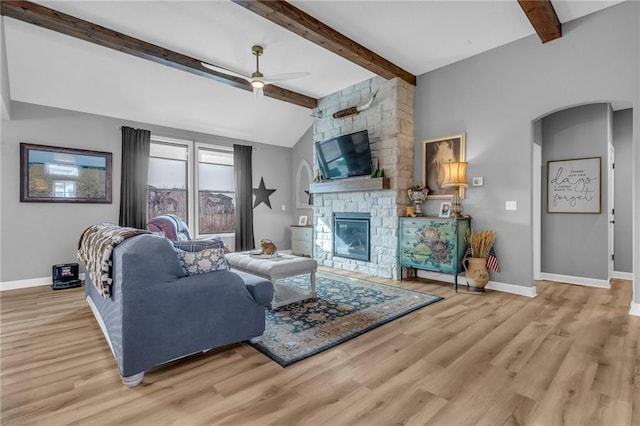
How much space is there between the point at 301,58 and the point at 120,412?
14.6 ft

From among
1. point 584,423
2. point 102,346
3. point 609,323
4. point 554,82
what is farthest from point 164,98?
point 609,323

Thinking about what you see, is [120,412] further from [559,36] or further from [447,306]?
[559,36]

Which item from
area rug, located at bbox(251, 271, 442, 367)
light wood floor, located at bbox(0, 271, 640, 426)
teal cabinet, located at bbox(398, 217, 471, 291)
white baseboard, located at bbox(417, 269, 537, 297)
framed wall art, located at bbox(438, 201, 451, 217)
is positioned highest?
framed wall art, located at bbox(438, 201, 451, 217)

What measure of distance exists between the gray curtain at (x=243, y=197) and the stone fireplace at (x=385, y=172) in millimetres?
1945

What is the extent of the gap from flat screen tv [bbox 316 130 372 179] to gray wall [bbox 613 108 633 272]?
3.84 m

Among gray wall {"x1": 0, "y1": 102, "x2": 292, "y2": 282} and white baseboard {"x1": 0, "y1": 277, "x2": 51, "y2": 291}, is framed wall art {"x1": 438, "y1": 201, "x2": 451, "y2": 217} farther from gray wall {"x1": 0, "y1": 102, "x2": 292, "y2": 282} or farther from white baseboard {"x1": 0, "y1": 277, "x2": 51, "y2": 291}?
white baseboard {"x1": 0, "y1": 277, "x2": 51, "y2": 291}

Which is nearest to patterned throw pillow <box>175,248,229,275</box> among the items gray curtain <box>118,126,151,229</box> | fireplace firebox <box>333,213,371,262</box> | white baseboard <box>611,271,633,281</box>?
fireplace firebox <box>333,213,371,262</box>

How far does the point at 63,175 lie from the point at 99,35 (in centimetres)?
232

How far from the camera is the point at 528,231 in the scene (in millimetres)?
3924

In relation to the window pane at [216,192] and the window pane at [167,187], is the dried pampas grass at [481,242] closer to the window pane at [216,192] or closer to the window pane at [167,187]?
the window pane at [216,192]

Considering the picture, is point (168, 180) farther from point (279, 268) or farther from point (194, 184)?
point (279, 268)

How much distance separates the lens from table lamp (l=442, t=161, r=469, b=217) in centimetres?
424

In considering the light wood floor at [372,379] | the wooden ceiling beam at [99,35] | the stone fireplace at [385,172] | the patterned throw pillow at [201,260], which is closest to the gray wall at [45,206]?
the wooden ceiling beam at [99,35]

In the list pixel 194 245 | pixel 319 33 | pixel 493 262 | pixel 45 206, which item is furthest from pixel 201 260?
pixel 45 206
